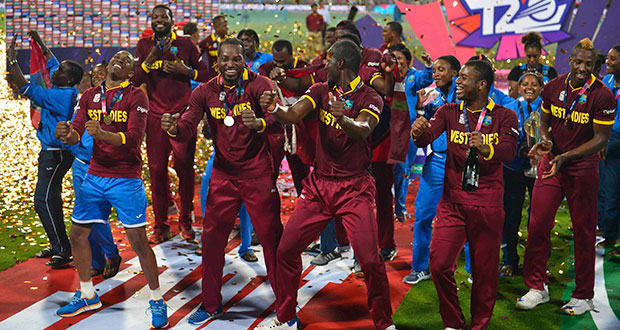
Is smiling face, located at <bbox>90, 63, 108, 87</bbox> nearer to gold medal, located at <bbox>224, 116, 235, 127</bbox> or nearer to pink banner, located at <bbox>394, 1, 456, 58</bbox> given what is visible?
gold medal, located at <bbox>224, 116, 235, 127</bbox>

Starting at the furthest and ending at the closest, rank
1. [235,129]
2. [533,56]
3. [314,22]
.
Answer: [314,22]
[533,56]
[235,129]

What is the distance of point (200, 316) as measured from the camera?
525 centimetres

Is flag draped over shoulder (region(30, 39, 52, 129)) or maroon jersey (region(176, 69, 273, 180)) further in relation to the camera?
flag draped over shoulder (region(30, 39, 52, 129))

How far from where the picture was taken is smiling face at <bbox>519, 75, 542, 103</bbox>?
21.4 ft

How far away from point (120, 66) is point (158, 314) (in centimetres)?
200

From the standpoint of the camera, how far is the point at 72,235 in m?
5.30

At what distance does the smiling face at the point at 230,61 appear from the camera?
5.11 metres

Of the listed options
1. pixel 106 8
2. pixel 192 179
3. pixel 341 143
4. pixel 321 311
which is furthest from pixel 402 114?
pixel 106 8

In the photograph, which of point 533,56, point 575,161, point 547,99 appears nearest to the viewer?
point 575,161

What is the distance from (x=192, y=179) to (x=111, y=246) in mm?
1609

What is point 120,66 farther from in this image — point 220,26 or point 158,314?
point 220,26

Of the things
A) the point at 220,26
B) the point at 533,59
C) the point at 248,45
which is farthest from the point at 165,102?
the point at 533,59

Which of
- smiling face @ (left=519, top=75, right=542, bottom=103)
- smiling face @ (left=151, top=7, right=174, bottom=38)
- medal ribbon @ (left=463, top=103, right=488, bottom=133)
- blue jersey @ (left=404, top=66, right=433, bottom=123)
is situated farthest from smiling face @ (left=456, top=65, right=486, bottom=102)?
smiling face @ (left=151, top=7, right=174, bottom=38)

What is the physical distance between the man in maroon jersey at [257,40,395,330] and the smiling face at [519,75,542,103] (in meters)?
2.37
